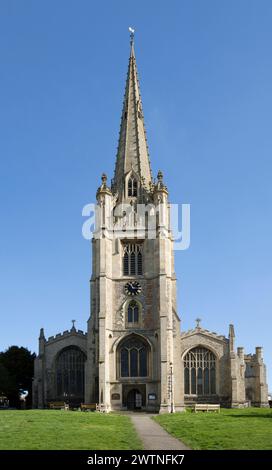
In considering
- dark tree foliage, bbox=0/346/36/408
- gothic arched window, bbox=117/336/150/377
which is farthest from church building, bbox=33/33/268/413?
dark tree foliage, bbox=0/346/36/408

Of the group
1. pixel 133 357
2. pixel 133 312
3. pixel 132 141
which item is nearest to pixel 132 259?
pixel 133 312

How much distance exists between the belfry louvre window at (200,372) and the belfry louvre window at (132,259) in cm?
1009

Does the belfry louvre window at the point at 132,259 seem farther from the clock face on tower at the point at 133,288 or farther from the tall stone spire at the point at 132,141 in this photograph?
the tall stone spire at the point at 132,141

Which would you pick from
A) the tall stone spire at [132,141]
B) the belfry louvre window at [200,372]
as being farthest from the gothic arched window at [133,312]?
the tall stone spire at [132,141]

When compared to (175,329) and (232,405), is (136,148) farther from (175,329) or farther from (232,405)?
(232,405)

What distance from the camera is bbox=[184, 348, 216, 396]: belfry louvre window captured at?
5728 centimetres

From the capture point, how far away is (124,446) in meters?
17.9

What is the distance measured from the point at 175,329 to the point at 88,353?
876 centimetres

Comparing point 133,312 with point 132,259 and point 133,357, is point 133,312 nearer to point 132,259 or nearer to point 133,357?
point 133,357

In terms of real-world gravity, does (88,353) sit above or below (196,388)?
above

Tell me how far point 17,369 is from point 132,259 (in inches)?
842

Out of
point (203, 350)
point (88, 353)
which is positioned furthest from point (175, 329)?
point (88, 353)

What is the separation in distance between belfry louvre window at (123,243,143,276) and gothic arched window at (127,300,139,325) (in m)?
3.12
